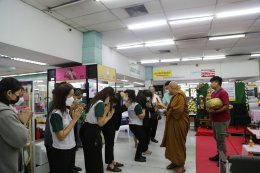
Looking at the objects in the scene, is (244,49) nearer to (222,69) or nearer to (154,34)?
(222,69)

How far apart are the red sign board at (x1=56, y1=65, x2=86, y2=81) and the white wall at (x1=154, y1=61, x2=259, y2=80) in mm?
7173

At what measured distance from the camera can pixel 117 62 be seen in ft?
27.8

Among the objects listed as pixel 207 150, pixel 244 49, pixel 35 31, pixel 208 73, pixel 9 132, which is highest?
pixel 244 49

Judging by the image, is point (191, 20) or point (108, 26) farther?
point (108, 26)

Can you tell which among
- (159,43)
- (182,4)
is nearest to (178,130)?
(182,4)

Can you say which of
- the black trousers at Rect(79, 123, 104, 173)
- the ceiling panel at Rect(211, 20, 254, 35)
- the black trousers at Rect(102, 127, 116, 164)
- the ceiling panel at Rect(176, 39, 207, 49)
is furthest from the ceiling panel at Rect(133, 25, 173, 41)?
the black trousers at Rect(79, 123, 104, 173)

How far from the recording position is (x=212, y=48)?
26.9 feet

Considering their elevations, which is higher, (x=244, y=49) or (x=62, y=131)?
(x=244, y=49)

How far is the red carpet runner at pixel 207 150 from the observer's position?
11.8 ft

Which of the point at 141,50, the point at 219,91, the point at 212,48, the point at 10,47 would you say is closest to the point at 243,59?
the point at 212,48

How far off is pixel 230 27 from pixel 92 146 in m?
5.35

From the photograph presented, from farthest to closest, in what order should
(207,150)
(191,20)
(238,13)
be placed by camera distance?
(191,20)
(238,13)
(207,150)

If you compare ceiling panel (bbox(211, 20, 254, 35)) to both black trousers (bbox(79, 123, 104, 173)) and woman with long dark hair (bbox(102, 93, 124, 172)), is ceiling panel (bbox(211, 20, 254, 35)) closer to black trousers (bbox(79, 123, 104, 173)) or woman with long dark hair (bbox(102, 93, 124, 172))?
woman with long dark hair (bbox(102, 93, 124, 172))

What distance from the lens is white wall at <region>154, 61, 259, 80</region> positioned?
10.7 meters
